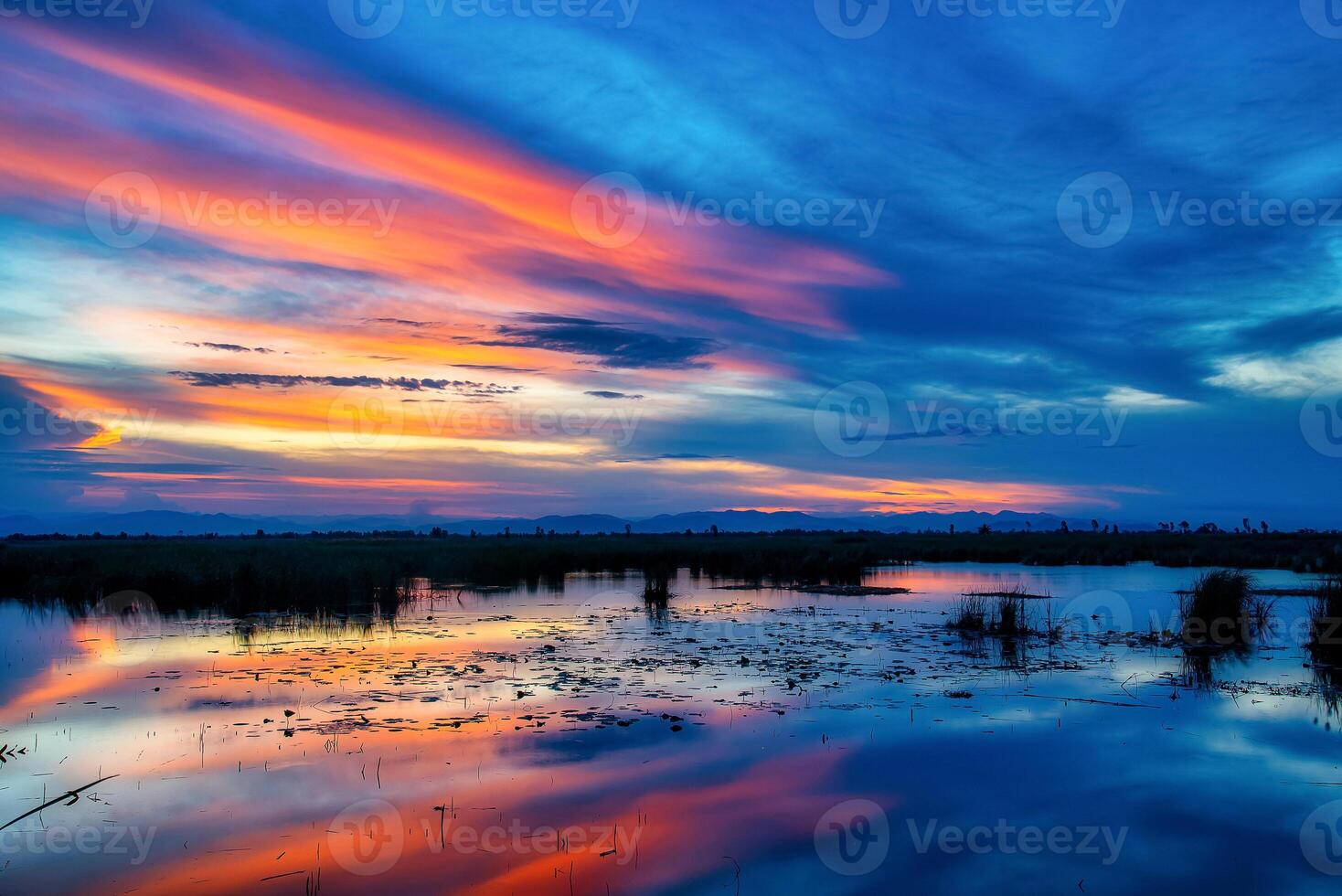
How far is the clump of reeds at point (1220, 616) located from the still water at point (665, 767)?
1452 millimetres

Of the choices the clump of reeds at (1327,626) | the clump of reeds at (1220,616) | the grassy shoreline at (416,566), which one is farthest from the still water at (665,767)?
the grassy shoreline at (416,566)

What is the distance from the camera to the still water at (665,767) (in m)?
8.45

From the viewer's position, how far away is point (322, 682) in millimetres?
16719

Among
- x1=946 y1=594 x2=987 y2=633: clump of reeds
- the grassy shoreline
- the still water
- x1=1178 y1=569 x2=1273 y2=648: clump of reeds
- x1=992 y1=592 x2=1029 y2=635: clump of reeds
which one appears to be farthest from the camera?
the grassy shoreline

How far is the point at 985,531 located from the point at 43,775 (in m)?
112

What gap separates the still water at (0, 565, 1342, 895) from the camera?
27.7 ft

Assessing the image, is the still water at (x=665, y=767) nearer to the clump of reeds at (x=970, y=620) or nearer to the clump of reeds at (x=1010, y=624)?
the clump of reeds at (x=1010, y=624)

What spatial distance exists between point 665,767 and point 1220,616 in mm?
17796

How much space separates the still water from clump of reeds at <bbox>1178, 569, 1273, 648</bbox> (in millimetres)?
1452

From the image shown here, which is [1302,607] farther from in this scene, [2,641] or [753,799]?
[2,641]

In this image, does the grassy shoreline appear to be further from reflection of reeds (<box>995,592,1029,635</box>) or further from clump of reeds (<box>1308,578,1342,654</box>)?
clump of reeds (<box>1308,578,1342,654</box>)

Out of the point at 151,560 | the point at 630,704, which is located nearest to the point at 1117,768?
the point at 630,704

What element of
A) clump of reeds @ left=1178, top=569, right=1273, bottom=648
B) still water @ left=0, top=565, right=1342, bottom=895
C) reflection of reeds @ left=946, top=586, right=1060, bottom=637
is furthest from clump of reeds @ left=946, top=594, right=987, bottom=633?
clump of reeds @ left=1178, top=569, right=1273, bottom=648

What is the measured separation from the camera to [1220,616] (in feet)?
73.6
